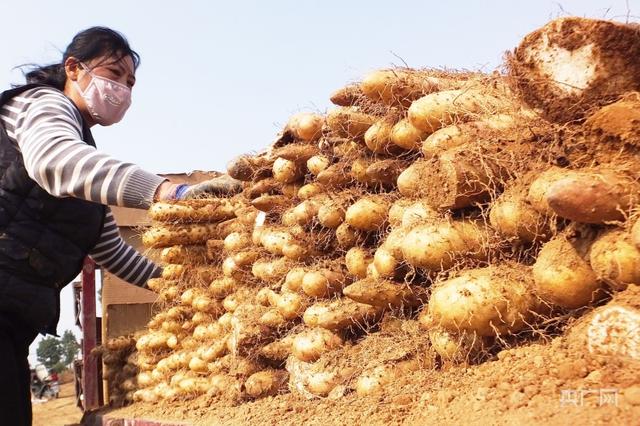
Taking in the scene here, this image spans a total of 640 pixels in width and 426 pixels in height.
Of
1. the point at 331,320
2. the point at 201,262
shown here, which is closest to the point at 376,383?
the point at 331,320

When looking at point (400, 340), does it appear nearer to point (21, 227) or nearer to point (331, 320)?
point (331, 320)

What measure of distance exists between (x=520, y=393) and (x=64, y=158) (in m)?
1.82

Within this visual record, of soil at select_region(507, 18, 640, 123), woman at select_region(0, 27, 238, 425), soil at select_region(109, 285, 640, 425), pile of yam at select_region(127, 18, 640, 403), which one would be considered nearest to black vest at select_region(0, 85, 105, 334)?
woman at select_region(0, 27, 238, 425)

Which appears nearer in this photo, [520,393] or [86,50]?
[520,393]

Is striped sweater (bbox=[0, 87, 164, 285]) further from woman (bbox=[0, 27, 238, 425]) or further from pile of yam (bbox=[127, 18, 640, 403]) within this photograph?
pile of yam (bbox=[127, 18, 640, 403])

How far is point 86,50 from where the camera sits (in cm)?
305

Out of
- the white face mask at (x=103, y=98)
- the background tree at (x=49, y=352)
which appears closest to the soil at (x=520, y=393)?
the white face mask at (x=103, y=98)

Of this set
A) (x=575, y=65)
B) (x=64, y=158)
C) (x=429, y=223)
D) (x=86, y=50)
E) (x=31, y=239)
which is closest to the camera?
(x=575, y=65)

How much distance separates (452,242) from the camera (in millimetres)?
2102

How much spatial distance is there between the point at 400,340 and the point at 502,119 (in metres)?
0.96

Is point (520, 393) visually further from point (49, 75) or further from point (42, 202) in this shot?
point (49, 75)

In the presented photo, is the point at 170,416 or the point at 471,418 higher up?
the point at 471,418

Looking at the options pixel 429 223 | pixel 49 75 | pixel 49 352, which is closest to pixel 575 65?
pixel 429 223

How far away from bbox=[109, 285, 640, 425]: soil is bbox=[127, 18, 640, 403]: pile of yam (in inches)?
3.3
